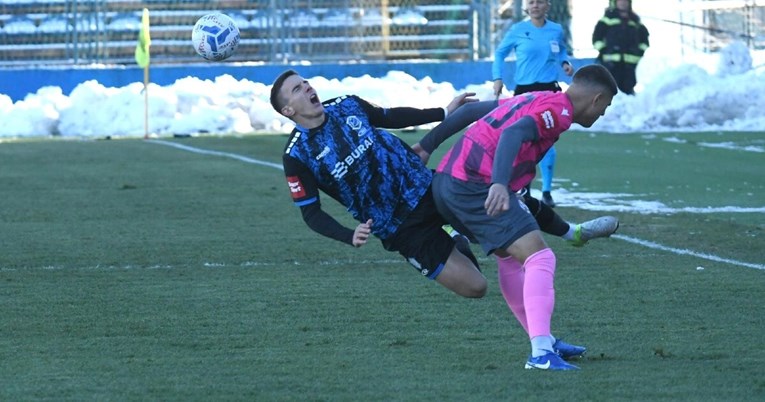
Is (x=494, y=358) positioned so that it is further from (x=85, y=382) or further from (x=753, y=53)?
(x=753, y=53)

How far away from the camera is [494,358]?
6.93 meters

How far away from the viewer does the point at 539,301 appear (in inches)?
260

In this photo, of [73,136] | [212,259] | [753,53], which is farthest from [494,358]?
[753,53]

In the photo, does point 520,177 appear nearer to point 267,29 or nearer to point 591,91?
point 591,91

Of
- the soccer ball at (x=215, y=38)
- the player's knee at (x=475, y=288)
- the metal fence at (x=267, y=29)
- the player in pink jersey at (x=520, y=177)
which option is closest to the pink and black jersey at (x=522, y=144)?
the player in pink jersey at (x=520, y=177)

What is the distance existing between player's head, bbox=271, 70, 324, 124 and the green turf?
3.48 feet

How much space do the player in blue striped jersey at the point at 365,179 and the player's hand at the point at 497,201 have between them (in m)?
0.78

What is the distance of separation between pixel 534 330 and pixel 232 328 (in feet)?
6.07

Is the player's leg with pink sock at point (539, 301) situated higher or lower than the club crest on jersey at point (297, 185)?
lower

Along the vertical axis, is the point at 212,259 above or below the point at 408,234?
below

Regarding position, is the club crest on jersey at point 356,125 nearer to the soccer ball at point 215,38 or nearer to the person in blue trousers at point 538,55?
the soccer ball at point 215,38

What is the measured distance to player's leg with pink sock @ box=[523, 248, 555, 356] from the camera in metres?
6.59

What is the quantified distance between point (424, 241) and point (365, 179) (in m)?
0.39

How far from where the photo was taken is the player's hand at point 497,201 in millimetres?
6375
